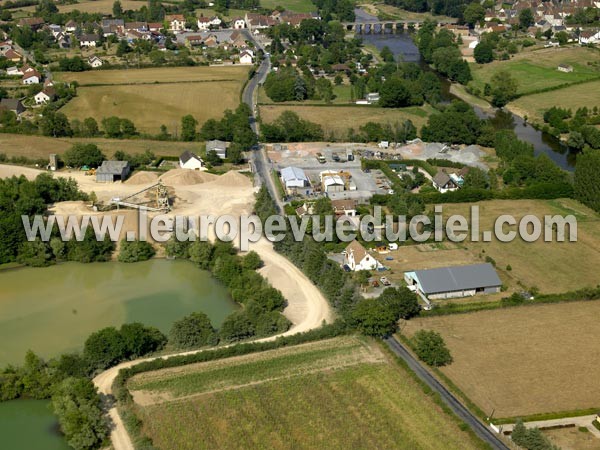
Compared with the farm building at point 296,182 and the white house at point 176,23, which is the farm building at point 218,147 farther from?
the white house at point 176,23

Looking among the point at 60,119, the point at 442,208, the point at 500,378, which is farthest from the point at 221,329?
the point at 60,119

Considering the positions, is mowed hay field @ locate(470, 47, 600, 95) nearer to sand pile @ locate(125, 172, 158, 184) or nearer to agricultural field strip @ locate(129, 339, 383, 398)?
sand pile @ locate(125, 172, 158, 184)

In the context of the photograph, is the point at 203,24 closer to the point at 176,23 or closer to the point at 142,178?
the point at 176,23

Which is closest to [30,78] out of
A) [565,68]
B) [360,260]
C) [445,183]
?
[445,183]

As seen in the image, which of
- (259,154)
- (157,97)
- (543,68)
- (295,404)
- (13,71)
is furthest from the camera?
(543,68)

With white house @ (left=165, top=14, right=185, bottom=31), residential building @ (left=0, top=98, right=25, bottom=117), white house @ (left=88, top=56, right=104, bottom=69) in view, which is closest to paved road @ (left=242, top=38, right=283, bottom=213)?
white house @ (left=88, top=56, right=104, bottom=69)

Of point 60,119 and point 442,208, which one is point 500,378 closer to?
point 442,208
